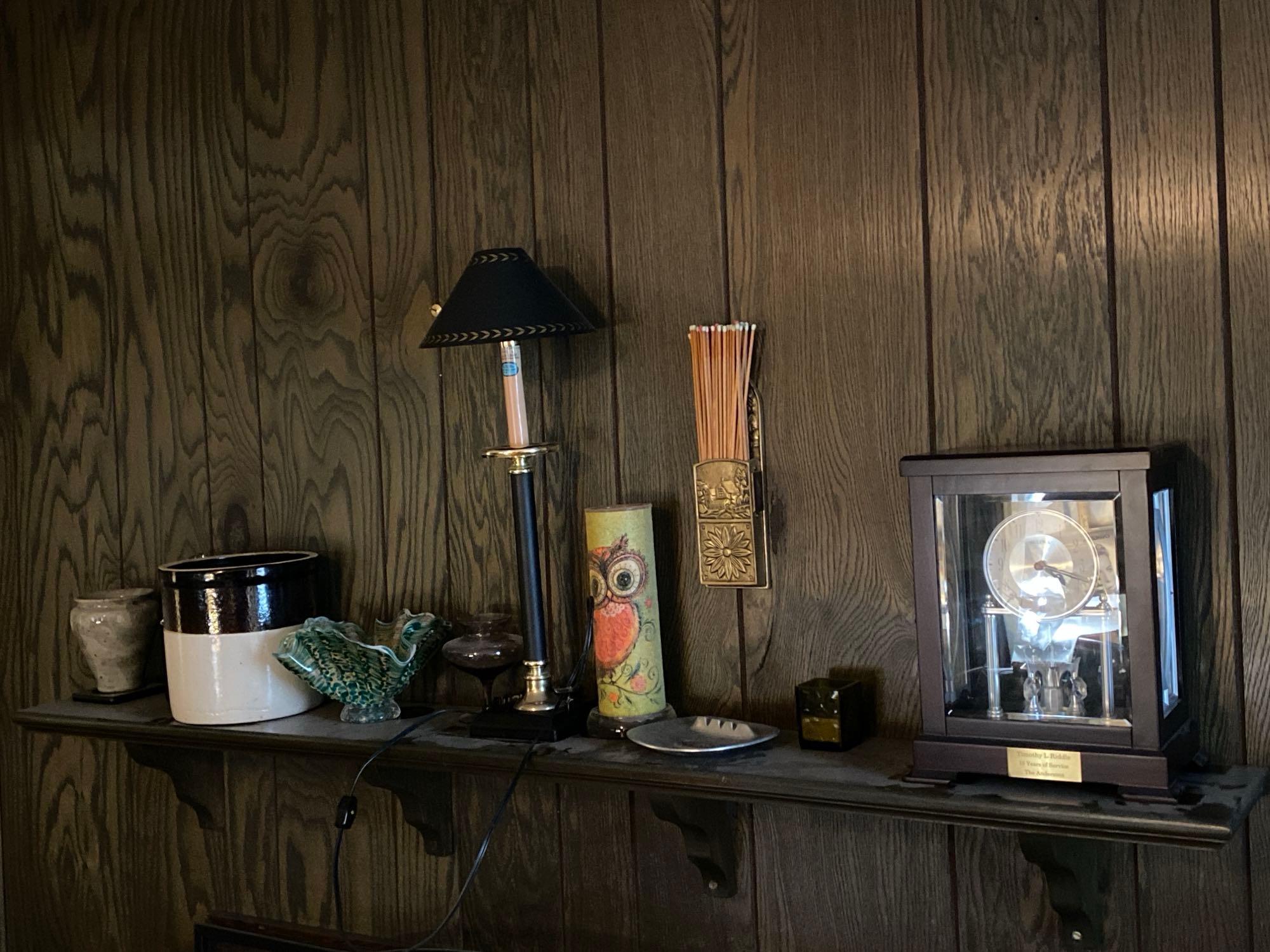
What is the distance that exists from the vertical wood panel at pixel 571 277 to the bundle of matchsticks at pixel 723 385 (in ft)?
0.45

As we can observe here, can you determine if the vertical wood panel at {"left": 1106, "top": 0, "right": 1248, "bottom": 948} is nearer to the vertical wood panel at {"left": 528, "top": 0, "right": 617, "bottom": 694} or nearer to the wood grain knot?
the vertical wood panel at {"left": 528, "top": 0, "right": 617, "bottom": 694}

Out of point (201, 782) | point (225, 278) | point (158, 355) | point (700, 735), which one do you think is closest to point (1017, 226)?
point (700, 735)

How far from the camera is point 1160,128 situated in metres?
1.15

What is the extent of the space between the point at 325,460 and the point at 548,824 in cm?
56

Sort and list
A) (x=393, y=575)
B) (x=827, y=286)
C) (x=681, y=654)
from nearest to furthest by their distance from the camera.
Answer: (x=827, y=286) < (x=681, y=654) < (x=393, y=575)

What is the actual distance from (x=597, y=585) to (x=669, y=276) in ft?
1.17

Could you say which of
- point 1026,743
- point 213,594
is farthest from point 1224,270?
point 213,594

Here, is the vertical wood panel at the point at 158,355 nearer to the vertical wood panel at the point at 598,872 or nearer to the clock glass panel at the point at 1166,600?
the vertical wood panel at the point at 598,872

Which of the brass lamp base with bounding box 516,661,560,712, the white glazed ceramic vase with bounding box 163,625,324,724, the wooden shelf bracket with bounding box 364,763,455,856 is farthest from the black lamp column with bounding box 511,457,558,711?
the white glazed ceramic vase with bounding box 163,625,324,724

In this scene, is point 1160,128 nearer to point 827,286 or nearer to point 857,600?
point 827,286

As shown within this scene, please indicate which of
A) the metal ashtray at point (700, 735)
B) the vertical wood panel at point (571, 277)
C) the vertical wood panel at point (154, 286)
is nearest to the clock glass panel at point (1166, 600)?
the metal ashtray at point (700, 735)

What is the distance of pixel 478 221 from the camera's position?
154 cm

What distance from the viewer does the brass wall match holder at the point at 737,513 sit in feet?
4.45

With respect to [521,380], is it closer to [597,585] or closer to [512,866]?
[597,585]
